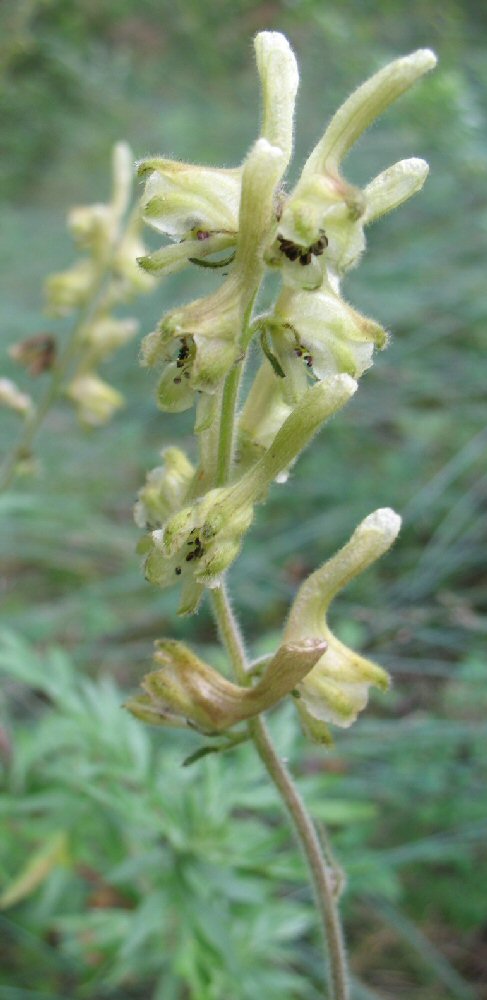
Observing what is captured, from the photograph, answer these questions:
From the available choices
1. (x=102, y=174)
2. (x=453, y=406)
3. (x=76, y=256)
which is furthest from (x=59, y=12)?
(x=453, y=406)

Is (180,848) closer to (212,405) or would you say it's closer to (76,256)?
(212,405)

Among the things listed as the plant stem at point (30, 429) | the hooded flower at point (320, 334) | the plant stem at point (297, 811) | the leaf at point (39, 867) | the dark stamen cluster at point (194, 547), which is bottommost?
the plant stem at point (297, 811)

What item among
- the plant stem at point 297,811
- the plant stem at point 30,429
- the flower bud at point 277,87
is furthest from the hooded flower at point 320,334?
the plant stem at point 30,429

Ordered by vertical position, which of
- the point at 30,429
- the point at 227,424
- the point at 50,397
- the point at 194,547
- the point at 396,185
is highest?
the point at 50,397

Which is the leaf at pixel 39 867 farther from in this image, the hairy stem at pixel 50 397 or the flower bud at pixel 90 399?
the flower bud at pixel 90 399

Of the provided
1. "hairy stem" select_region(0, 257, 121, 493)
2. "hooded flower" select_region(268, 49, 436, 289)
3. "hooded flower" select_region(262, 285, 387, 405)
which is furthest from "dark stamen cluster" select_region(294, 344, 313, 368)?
"hairy stem" select_region(0, 257, 121, 493)

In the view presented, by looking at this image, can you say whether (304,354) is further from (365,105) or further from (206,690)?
(206,690)

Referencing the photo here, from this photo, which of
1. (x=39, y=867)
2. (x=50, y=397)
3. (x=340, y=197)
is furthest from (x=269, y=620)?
(x=340, y=197)
